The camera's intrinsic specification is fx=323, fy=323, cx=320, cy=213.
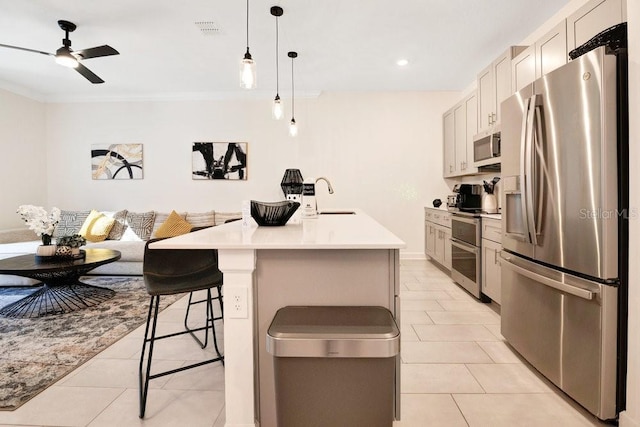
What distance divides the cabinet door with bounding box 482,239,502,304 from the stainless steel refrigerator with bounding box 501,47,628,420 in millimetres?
890

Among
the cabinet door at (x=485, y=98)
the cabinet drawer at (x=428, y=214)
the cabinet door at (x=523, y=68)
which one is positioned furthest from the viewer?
the cabinet drawer at (x=428, y=214)

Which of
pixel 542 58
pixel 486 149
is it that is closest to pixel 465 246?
pixel 486 149

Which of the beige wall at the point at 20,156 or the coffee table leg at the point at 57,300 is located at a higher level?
the beige wall at the point at 20,156

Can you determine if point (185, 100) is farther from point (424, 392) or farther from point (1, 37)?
point (424, 392)

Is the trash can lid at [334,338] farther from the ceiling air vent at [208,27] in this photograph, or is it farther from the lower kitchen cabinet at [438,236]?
the lower kitchen cabinet at [438,236]

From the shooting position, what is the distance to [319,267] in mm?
1426

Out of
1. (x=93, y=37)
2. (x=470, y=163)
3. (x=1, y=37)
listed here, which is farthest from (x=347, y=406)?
(x=1, y=37)

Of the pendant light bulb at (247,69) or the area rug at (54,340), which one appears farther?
the pendant light bulb at (247,69)

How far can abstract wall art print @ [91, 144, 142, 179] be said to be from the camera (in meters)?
5.33

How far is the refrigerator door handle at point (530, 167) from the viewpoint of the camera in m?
1.77

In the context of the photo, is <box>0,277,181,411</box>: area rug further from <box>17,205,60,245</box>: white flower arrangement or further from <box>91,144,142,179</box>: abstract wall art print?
<box>91,144,142,179</box>: abstract wall art print

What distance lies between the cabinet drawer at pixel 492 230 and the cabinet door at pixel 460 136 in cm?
137

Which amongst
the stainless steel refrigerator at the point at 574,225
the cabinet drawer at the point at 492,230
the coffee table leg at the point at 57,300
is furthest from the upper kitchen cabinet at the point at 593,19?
the coffee table leg at the point at 57,300

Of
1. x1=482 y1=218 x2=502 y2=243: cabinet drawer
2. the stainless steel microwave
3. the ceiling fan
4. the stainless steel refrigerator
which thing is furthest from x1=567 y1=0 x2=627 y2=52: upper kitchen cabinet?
the ceiling fan
